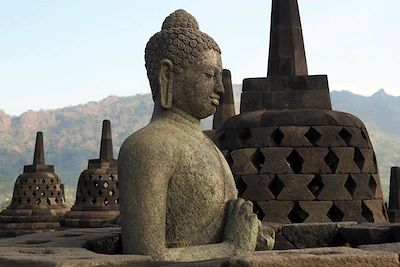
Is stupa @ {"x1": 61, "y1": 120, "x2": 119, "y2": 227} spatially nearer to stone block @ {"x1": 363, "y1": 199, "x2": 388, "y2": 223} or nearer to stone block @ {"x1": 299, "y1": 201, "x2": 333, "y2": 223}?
stone block @ {"x1": 363, "y1": 199, "x2": 388, "y2": 223}

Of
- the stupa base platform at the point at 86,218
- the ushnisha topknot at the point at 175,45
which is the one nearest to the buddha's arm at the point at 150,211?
the ushnisha topknot at the point at 175,45

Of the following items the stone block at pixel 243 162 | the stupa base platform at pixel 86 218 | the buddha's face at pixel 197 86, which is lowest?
the stupa base platform at pixel 86 218

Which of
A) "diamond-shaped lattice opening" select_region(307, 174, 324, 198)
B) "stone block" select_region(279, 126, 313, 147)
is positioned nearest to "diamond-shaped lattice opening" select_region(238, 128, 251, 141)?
"stone block" select_region(279, 126, 313, 147)

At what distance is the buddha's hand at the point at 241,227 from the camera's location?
3727 millimetres

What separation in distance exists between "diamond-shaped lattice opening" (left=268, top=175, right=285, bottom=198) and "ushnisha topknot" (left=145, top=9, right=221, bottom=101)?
2384 mm

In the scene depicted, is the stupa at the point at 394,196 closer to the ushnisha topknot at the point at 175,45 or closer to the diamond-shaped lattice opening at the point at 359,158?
the diamond-shaped lattice opening at the point at 359,158

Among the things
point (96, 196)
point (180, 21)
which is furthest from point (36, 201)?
point (180, 21)

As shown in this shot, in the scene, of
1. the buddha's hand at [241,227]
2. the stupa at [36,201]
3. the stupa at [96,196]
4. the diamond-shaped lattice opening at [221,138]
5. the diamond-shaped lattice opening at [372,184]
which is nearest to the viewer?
the buddha's hand at [241,227]

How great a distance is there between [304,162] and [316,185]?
26 centimetres

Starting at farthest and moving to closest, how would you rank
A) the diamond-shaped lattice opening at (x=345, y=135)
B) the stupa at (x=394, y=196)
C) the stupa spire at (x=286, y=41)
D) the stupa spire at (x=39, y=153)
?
the stupa spire at (x=39, y=153) < the stupa at (x=394, y=196) < the stupa spire at (x=286, y=41) < the diamond-shaped lattice opening at (x=345, y=135)

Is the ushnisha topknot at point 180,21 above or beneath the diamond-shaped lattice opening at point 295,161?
above

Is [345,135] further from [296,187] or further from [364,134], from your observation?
[296,187]

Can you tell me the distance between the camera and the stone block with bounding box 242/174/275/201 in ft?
20.6

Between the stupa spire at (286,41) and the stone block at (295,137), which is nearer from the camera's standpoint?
the stone block at (295,137)
